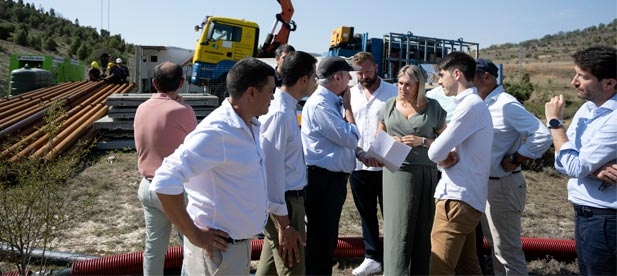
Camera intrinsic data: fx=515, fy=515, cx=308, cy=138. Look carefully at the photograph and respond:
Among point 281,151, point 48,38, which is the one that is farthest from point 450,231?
point 48,38

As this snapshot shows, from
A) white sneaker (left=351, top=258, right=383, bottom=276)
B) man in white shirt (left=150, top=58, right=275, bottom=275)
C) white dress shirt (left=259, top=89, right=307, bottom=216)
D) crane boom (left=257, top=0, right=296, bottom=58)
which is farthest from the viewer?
crane boom (left=257, top=0, right=296, bottom=58)

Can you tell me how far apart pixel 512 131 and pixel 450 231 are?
3.64 feet

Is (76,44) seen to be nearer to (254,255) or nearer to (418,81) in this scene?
(254,255)

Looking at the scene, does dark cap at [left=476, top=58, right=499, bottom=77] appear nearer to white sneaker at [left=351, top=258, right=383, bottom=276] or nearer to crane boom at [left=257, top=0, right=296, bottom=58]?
white sneaker at [left=351, top=258, right=383, bottom=276]

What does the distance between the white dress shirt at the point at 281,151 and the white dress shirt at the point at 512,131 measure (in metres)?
1.57

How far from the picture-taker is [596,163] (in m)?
2.57

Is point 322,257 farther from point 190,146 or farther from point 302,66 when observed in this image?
point 190,146

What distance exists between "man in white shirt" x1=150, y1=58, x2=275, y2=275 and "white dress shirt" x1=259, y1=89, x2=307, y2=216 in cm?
43

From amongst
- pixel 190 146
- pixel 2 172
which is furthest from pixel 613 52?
pixel 2 172

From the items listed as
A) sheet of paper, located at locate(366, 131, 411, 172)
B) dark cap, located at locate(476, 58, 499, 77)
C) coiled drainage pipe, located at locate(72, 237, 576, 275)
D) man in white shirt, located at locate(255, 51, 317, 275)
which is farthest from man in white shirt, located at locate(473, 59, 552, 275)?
man in white shirt, located at locate(255, 51, 317, 275)

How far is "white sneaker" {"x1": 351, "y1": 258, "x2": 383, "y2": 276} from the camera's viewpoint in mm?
4410

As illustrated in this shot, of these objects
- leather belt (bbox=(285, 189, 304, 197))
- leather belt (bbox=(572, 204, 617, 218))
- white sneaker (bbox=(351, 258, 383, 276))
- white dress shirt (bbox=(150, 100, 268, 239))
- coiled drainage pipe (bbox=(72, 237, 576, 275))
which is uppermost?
white dress shirt (bbox=(150, 100, 268, 239))

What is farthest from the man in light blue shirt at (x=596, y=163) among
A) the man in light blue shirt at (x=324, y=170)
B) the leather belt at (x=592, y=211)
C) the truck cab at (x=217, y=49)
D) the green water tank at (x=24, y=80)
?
the green water tank at (x=24, y=80)

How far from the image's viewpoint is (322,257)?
11.9ft
